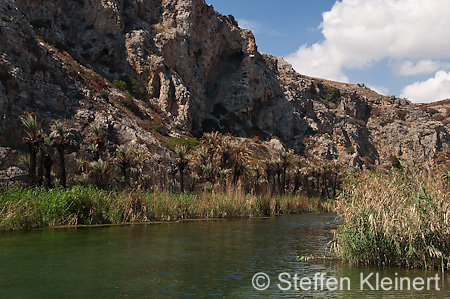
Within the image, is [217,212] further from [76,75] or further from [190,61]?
[190,61]

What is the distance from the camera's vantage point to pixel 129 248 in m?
16.2

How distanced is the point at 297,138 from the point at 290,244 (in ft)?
337

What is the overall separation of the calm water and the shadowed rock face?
3880cm

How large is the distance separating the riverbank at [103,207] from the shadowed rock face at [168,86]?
29160mm

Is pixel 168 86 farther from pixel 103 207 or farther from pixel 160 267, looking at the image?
pixel 160 267

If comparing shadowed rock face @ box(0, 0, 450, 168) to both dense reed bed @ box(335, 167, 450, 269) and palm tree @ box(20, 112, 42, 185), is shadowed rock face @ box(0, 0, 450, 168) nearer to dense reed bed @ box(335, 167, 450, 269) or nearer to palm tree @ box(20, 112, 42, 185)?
palm tree @ box(20, 112, 42, 185)

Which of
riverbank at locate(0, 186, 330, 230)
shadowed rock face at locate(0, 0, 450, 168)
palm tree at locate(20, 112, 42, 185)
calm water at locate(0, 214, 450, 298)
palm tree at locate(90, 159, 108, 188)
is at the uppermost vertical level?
shadowed rock face at locate(0, 0, 450, 168)

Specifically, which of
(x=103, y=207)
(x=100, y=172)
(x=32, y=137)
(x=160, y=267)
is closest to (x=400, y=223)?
(x=160, y=267)

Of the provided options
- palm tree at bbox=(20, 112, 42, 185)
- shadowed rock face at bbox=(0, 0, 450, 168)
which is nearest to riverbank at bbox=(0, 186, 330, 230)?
palm tree at bbox=(20, 112, 42, 185)

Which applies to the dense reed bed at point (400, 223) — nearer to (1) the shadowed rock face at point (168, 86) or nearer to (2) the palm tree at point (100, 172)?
(2) the palm tree at point (100, 172)

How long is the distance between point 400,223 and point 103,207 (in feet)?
63.7

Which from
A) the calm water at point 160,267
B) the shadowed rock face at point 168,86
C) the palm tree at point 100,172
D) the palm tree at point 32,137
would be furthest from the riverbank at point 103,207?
the shadowed rock face at point 168,86

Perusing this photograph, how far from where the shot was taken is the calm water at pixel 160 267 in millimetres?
9508

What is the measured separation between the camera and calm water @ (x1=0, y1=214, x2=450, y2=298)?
951 centimetres
